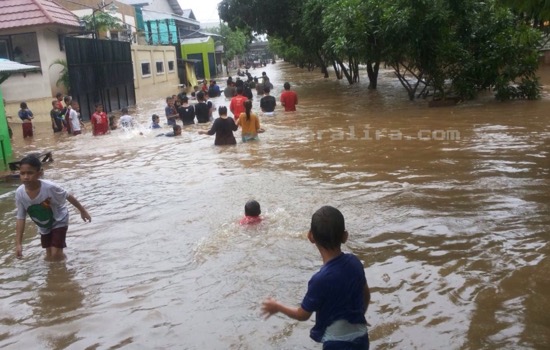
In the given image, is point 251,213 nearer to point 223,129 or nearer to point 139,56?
point 223,129

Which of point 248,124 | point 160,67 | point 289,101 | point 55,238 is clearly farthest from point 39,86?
point 55,238

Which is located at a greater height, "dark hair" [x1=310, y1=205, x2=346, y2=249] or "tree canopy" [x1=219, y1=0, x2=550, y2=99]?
"tree canopy" [x1=219, y1=0, x2=550, y2=99]

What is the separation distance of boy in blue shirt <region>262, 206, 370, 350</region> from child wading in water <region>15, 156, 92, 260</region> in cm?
353

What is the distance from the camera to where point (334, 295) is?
3.03 m

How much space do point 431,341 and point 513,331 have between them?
2.04 ft

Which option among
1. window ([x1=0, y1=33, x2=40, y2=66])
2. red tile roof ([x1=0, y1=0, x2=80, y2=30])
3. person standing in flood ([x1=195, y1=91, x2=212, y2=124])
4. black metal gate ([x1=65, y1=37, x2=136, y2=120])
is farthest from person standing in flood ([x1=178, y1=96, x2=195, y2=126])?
window ([x1=0, y1=33, x2=40, y2=66])

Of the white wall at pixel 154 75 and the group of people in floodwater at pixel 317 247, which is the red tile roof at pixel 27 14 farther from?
the group of people in floodwater at pixel 317 247

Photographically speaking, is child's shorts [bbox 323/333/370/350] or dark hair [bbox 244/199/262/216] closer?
child's shorts [bbox 323/333/370/350]

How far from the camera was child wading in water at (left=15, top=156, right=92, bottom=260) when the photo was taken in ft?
18.5

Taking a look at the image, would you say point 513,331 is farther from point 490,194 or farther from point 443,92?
point 443,92

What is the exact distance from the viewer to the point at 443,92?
738 inches

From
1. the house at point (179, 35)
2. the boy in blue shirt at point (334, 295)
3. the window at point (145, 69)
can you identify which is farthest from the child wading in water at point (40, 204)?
the house at point (179, 35)

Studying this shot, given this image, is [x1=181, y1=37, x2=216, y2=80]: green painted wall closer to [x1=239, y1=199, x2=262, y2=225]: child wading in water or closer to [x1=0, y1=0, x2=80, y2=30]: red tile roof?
[x1=0, y1=0, x2=80, y2=30]: red tile roof

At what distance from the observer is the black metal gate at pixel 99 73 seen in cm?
2169
